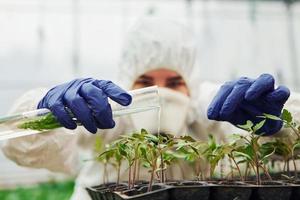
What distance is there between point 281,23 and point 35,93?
4.37 m

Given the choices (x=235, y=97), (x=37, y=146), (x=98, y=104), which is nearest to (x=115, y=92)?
(x=98, y=104)

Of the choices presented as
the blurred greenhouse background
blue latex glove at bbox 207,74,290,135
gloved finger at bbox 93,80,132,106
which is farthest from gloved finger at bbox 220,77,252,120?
the blurred greenhouse background

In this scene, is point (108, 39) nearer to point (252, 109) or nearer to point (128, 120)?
point (128, 120)

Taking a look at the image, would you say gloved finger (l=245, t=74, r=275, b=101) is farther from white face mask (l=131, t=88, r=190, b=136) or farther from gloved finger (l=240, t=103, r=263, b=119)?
white face mask (l=131, t=88, r=190, b=136)

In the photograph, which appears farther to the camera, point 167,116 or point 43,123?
point 167,116

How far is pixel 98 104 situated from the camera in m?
1.00

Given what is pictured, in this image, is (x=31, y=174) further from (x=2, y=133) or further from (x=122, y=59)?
(x=2, y=133)

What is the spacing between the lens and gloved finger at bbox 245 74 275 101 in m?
1.05

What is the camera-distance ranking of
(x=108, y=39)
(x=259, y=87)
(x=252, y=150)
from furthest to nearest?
(x=108, y=39)
(x=259, y=87)
(x=252, y=150)

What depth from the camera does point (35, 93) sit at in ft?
4.75

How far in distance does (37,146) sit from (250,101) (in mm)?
713

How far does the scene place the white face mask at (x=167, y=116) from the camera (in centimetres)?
153

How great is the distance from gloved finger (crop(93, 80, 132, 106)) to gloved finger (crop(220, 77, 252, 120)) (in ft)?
0.83

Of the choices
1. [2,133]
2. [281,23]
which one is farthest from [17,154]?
[281,23]
